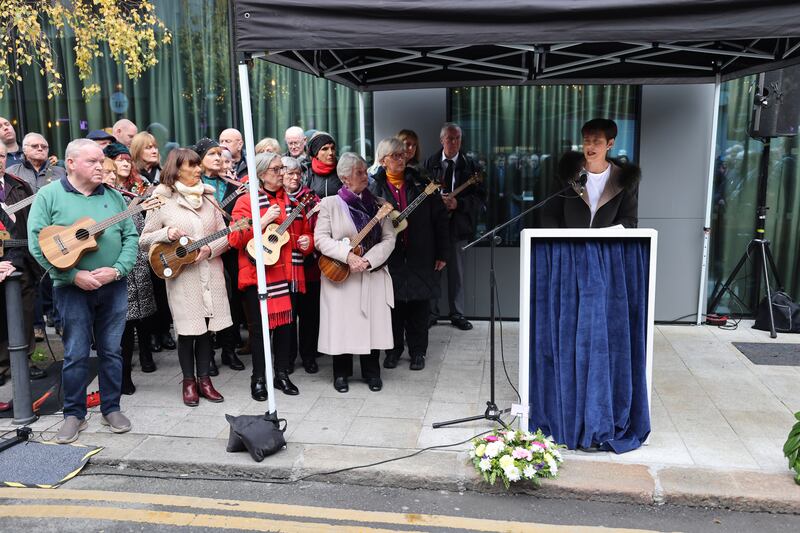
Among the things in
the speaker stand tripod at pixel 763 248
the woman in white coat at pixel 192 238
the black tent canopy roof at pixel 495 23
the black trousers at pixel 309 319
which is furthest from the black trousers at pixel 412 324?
the speaker stand tripod at pixel 763 248

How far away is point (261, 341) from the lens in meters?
5.10

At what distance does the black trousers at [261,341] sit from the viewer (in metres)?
5.01

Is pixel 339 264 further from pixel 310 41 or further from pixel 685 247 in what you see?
pixel 685 247

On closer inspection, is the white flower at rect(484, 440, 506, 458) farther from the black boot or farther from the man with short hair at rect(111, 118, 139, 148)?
the man with short hair at rect(111, 118, 139, 148)

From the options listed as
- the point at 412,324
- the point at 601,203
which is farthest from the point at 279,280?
the point at 601,203

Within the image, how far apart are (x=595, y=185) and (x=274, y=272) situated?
2480 mm

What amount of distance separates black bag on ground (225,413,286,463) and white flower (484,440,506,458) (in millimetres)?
1319

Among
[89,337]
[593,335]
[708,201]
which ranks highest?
[708,201]

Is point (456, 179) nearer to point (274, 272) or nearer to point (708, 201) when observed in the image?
point (274, 272)

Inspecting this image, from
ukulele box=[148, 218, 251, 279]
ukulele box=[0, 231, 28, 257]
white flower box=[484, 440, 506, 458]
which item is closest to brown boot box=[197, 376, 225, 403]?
ukulele box=[148, 218, 251, 279]

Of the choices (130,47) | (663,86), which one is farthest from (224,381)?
(663,86)

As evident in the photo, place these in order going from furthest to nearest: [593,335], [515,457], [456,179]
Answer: [456,179], [593,335], [515,457]

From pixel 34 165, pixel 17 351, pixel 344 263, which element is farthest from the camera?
pixel 34 165

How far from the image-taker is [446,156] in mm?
6785
